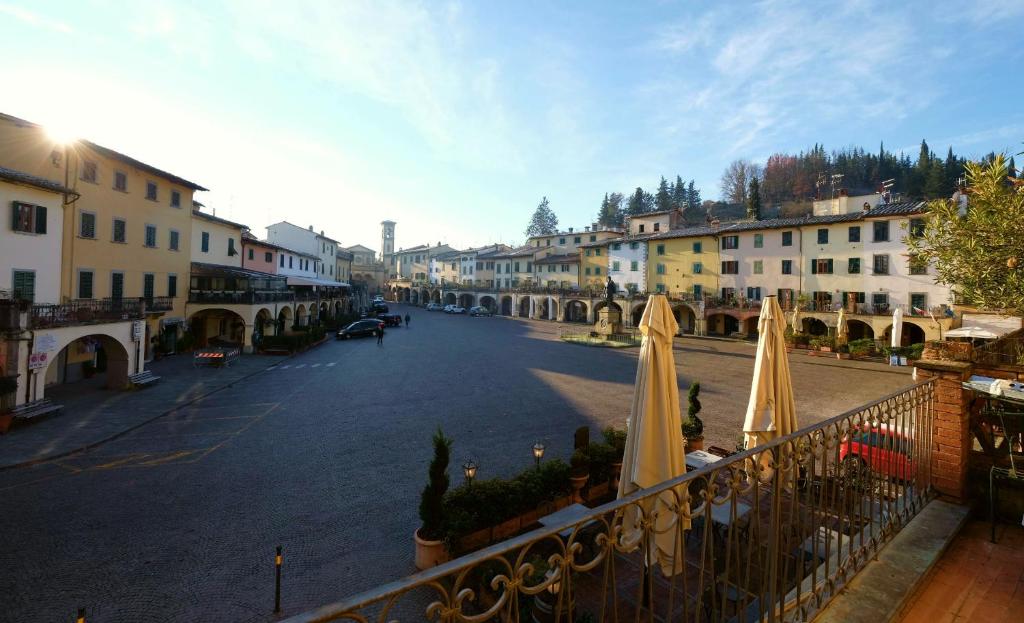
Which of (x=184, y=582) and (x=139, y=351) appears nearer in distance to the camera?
(x=184, y=582)

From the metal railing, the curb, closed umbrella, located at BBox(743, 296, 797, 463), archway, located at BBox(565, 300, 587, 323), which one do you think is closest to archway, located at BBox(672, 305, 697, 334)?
archway, located at BBox(565, 300, 587, 323)

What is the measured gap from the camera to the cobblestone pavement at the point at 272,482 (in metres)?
7.33

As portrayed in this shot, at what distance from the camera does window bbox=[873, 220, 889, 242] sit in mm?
35875

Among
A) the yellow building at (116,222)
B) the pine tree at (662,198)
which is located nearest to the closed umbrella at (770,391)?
the yellow building at (116,222)

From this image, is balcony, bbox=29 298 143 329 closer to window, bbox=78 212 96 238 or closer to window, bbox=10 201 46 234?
window, bbox=10 201 46 234

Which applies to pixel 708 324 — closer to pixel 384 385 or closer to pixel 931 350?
pixel 384 385

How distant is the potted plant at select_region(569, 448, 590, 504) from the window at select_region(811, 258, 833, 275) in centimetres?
3829

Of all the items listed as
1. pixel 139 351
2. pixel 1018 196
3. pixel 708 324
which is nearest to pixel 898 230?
pixel 708 324

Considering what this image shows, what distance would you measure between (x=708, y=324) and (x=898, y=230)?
17136mm

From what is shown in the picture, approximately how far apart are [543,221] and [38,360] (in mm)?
105277

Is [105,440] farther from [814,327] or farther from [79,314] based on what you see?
[814,327]

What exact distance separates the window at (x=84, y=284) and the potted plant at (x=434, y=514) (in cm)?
2541

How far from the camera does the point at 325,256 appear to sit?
2562 inches

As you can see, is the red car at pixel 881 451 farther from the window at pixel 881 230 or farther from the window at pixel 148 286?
the window at pixel 881 230
